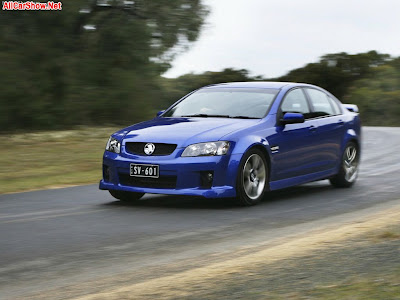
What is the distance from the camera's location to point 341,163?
12.4 meters

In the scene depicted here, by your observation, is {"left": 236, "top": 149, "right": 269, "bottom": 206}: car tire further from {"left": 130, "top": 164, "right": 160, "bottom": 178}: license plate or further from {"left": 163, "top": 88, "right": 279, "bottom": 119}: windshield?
{"left": 130, "top": 164, "right": 160, "bottom": 178}: license plate

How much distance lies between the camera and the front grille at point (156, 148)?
9.71m

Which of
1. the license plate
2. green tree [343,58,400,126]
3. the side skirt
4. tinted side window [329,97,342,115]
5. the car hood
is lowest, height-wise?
green tree [343,58,400,126]

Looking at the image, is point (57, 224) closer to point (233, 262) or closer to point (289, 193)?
point (233, 262)

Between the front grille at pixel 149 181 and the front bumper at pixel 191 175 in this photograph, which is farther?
the front grille at pixel 149 181

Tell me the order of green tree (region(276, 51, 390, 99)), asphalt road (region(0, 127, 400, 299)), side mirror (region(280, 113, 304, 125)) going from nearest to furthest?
asphalt road (region(0, 127, 400, 299)) < side mirror (region(280, 113, 304, 125)) < green tree (region(276, 51, 390, 99))

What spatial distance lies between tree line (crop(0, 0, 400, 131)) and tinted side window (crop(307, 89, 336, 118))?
38.9 feet

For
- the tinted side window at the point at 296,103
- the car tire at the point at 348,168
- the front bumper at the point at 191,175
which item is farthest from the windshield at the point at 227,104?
the car tire at the point at 348,168

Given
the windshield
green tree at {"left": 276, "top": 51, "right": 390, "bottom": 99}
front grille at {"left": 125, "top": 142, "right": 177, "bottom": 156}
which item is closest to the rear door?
the windshield

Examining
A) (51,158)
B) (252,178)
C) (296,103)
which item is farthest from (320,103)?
(51,158)

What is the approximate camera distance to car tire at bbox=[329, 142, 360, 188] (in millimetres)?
12469

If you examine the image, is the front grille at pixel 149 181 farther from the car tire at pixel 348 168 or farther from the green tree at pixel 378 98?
the green tree at pixel 378 98

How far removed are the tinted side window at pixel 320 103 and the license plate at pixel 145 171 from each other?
3.09 m

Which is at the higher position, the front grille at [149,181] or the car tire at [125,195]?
the front grille at [149,181]
